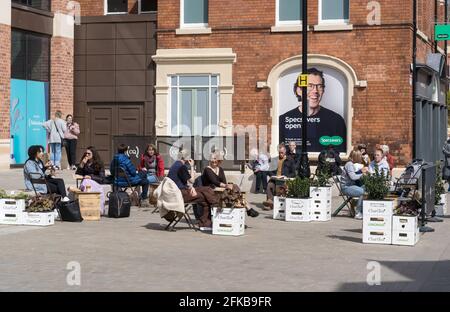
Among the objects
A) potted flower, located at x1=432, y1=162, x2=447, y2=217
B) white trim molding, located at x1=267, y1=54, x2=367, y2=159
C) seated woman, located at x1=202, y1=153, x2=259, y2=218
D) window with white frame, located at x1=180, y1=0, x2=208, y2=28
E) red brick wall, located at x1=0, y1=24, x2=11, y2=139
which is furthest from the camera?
window with white frame, located at x1=180, y1=0, x2=208, y2=28

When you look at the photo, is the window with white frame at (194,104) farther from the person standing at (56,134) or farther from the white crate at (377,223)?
the white crate at (377,223)

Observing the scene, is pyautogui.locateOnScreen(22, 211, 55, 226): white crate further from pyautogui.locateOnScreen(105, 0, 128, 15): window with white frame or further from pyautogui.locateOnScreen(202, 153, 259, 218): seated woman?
pyautogui.locateOnScreen(105, 0, 128, 15): window with white frame

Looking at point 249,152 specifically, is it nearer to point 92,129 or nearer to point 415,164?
point 92,129

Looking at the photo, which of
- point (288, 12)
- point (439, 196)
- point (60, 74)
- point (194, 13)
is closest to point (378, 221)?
point (439, 196)

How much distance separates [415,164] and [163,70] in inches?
497

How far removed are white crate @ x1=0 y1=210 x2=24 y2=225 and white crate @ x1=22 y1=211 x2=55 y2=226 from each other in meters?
0.08

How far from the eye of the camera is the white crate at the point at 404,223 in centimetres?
1278

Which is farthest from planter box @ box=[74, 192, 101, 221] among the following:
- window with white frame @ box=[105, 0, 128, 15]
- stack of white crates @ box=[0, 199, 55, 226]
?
window with white frame @ box=[105, 0, 128, 15]

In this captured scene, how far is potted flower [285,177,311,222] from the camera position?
16.0m

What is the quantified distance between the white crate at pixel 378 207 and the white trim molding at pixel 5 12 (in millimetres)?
16370

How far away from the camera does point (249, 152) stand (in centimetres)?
2697

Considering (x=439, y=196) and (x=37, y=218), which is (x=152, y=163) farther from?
(x=439, y=196)

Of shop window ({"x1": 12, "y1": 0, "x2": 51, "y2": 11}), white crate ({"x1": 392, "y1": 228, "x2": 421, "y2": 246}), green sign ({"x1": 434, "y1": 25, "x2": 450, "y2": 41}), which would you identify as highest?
shop window ({"x1": 12, "y1": 0, "x2": 51, "y2": 11})

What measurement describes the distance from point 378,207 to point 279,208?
380 centimetres
